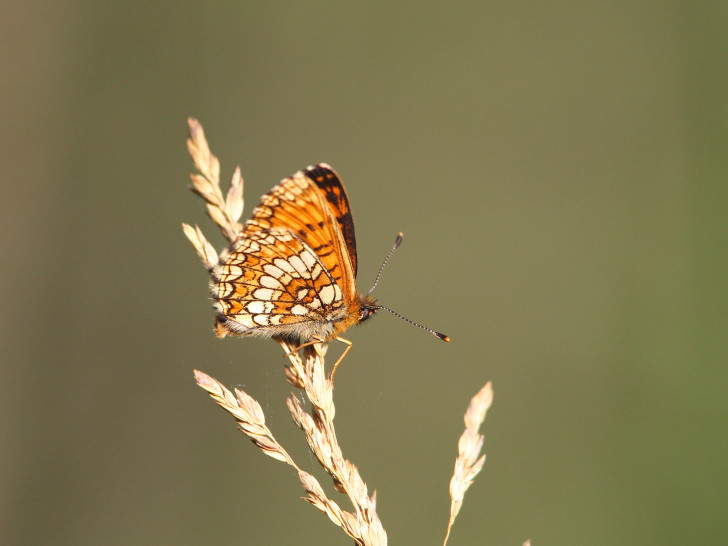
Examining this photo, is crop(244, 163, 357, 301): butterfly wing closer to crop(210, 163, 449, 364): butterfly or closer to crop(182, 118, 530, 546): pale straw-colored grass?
crop(210, 163, 449, 364): butterfly

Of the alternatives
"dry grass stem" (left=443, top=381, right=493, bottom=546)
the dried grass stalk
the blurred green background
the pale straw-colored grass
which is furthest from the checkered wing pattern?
the blurred green background

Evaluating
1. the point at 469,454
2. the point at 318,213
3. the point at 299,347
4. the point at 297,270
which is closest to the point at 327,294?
the point at 297,270

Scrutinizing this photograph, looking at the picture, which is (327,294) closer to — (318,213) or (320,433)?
(318,213)

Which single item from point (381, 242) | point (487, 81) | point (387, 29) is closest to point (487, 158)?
point (487, 81)

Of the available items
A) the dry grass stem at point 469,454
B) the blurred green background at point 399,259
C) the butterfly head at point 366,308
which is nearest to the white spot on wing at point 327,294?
the butterfly head at point 366,308

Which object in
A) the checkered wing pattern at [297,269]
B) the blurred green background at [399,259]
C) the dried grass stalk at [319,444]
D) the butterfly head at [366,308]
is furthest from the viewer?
the blurred green background at [399,259]

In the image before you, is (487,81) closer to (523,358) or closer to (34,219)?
(523,358)

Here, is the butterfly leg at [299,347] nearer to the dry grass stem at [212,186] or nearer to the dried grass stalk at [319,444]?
the dried grass stalk at [319,444]
